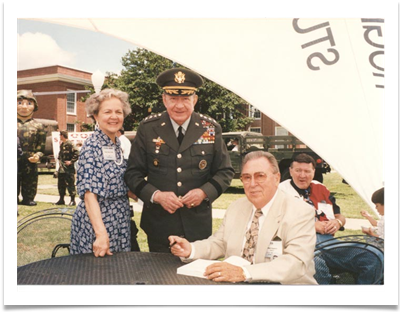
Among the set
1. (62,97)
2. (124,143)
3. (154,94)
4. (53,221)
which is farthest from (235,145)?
(53,221)

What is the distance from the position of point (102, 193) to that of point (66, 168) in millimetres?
633

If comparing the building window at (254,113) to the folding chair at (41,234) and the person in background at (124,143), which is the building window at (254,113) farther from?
the folding chair at (41,234)

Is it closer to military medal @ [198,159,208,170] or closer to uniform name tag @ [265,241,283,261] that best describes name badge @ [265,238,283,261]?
uniform name tag @ [265,241,283,261]

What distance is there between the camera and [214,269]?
235 centimetres

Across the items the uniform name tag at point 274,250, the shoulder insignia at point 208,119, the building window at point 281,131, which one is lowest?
the uniform name tag at point 274,250

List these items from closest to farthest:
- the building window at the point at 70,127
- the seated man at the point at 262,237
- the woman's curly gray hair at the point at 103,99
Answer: the seated man at the point at 262,237 < the woman's curly gray hair at the point at 103,99 < the building window at the point at 70,127

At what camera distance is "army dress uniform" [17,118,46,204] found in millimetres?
3328

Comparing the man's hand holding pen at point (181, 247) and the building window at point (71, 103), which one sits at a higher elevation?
the building window at point (71, 103)

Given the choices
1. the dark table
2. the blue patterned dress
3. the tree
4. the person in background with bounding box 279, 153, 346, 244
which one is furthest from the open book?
the tree

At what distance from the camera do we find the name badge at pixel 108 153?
292 cm

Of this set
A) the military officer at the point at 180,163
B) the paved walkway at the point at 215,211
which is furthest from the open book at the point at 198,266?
the military officer at the point at 180,163

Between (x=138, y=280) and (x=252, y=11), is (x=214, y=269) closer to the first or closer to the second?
(x=138, y=280)

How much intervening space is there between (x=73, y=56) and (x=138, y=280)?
1.98m

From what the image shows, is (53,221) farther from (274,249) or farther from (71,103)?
(274,249)
